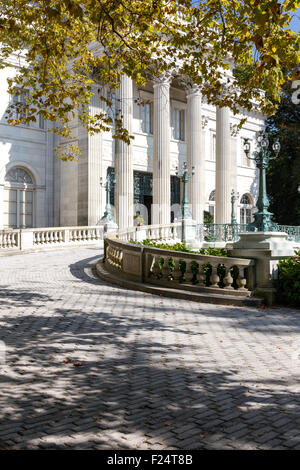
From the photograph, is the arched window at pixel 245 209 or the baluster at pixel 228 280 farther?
the arched window at pixel 245 209

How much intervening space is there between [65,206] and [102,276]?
19.2m

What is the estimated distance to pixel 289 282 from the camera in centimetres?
938

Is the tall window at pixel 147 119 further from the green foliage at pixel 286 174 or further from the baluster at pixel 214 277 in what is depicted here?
the baluster at pixel 214 277

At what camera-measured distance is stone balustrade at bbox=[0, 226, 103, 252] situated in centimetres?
2190

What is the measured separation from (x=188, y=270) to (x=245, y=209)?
35.5 meters

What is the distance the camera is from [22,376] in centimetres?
488

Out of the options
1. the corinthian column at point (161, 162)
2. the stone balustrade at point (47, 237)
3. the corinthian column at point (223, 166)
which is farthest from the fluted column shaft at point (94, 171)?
the corinthian column at point (223, 166)

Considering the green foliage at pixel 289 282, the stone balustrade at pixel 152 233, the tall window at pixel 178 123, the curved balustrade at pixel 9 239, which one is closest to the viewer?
the green foliage at pixel 289 282

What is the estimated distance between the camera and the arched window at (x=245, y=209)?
4419 centimetres

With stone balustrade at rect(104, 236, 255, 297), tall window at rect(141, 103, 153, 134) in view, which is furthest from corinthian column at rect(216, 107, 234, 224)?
stone balustrade at rect(104, 236, 255, 297)

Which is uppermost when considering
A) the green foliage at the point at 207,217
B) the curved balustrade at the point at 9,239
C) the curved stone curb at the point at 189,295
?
the green foliage at the point at 207,217

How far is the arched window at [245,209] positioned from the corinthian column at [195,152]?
11721 millimetres
